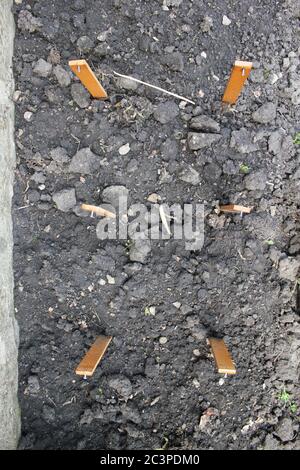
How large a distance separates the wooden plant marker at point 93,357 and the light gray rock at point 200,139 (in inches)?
36.8

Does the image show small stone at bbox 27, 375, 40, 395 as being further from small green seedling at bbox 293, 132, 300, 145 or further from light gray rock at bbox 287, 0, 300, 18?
light gray rock at bbox 287, 0, 300, 18

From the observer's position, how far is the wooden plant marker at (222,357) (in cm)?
145

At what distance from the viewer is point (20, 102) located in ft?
5.72

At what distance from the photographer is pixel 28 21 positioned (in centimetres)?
170

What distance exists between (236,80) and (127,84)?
1.63 ft

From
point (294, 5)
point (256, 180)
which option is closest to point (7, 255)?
point (256, 180)

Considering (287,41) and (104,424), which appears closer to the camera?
(104,424)

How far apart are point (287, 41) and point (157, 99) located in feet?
2.24

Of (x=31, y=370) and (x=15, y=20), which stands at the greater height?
(x=15, y=20)

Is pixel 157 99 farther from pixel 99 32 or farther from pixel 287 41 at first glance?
pixel 287 41

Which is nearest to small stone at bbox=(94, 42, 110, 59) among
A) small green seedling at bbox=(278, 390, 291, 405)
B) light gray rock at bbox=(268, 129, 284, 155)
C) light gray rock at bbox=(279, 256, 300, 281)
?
light gray rock at bbox=(268, 129, 284, 155)

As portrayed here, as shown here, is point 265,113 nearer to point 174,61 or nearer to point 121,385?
point 174,61

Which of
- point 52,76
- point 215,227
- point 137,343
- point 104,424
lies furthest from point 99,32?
point 104,424

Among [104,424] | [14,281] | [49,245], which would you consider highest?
[49,245]
